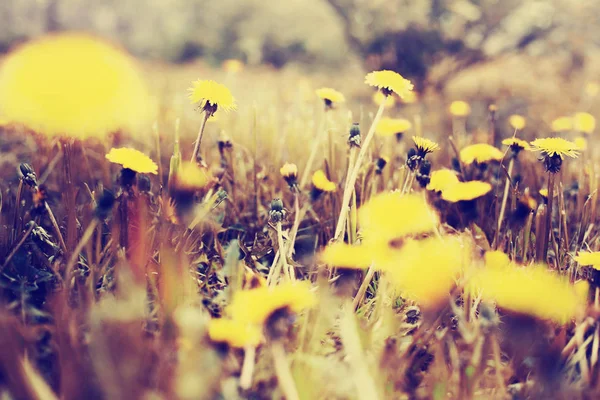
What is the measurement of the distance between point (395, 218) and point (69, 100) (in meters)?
1.78

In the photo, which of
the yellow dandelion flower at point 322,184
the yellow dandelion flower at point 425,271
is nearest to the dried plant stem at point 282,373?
the yellow dandelion flower at point 425,271

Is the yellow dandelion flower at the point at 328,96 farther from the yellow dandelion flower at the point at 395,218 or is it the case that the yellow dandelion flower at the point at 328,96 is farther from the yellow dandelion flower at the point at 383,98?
the yellow dandelion flower at the point at 395,218

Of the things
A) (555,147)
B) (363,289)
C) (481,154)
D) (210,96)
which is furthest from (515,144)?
(210,96)

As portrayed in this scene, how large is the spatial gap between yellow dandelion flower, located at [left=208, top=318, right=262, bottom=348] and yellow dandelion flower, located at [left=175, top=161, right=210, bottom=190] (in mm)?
360

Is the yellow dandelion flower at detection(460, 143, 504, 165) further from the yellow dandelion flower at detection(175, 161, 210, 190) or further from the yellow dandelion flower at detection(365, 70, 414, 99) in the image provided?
the yellow dandelion flower at detection(175, 161, 210, 190)

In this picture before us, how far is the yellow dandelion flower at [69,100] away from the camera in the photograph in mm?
1504

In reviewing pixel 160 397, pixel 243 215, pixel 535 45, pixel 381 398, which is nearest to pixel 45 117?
pixel 243 215

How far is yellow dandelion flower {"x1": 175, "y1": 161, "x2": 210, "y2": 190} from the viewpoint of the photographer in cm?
86

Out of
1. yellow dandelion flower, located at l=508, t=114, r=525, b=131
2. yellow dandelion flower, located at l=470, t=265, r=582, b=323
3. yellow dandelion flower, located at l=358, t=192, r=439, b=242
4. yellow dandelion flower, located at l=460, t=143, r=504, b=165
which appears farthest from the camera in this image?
yellow dandelion flower, located at l=508, t=114, r=525, b=131

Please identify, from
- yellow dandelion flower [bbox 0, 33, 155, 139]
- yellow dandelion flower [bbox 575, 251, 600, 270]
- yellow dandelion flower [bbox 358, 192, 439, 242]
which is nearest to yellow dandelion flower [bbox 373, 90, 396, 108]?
yellow dandelion flower [bbox 358, 192, 439, 242]

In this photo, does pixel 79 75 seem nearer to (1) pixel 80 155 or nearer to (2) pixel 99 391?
(1) pixel 80 155

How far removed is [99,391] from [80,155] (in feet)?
3.09

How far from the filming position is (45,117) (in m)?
1.56

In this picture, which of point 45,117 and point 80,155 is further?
point 45,117
